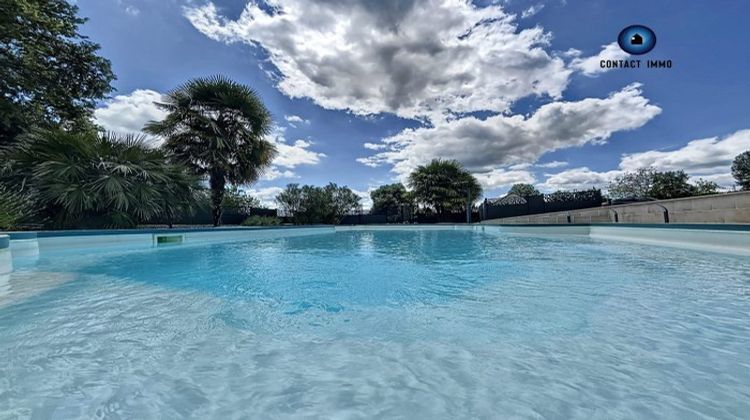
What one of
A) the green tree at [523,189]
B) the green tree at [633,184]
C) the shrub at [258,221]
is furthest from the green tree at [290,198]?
the green tree at [523,189]

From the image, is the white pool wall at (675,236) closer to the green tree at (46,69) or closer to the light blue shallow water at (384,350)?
the light blue shallow water at (384,350)

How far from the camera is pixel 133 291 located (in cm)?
269

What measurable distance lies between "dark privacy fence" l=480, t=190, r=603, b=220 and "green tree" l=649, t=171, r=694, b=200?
408 inches

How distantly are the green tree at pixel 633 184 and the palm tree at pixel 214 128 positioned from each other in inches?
→ 1027

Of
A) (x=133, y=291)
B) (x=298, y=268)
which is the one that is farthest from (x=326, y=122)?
(x=133, y=291)

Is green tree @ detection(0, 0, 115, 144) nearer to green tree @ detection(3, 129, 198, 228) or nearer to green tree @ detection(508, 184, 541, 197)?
green tree @ detection(3, 129, 198, 228)

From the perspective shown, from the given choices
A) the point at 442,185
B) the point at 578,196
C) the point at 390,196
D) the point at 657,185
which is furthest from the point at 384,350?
the point at 657,185

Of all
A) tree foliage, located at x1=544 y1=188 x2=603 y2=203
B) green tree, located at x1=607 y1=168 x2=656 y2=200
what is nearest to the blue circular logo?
tree foliage, located at x1=544 y1=188 x2=603 y2=203

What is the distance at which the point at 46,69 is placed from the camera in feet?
26.8

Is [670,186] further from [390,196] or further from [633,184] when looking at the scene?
[390,196]

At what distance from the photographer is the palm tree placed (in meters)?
10.1

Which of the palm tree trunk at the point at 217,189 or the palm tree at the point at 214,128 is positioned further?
the palm tree trunk at the point at 217,189

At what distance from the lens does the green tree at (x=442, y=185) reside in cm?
1914

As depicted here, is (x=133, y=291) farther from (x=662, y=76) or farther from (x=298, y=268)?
(x=662, y=76)
